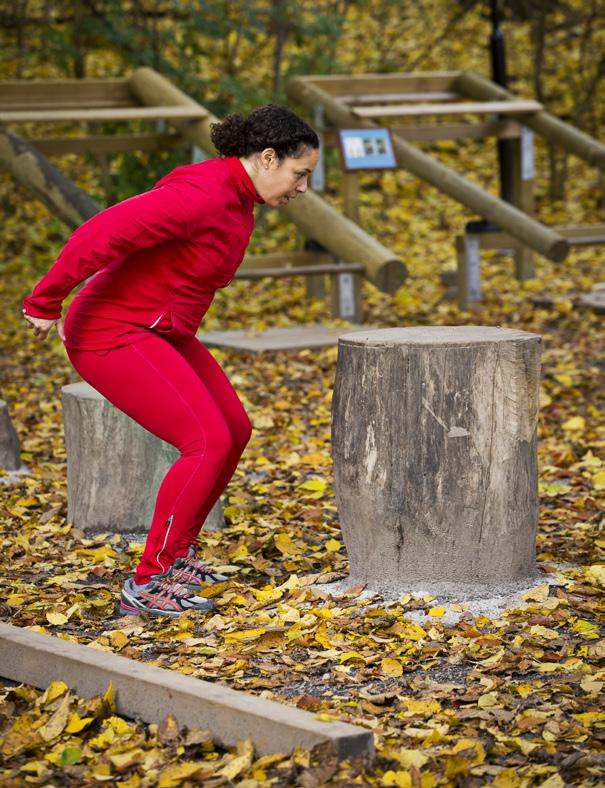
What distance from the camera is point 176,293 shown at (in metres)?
3.94

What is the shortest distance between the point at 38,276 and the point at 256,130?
8761mm

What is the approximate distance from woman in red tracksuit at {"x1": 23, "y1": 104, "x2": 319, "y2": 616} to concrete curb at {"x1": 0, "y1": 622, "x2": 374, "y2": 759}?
0.70 meters

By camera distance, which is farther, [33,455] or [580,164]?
[580,164]

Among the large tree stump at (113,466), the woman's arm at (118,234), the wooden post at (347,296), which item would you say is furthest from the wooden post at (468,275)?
the woman's arm at (118,234)

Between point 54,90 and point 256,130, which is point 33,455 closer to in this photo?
point 256,130

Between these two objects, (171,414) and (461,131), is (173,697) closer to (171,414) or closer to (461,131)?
(171,414)

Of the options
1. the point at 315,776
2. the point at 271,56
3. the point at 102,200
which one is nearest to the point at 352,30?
the point at 271,56

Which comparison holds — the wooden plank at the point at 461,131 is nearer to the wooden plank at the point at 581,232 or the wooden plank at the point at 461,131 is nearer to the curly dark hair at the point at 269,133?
the wooden plank at the point at 581,232

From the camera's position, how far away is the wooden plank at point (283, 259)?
10156 millimetres

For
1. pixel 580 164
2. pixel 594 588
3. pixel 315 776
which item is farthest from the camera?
pixel 580 164

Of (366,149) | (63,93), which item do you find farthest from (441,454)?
(63,93)

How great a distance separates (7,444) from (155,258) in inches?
95.1

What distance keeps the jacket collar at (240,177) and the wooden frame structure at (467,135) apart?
20.2ft

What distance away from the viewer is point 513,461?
3994 millimetres
